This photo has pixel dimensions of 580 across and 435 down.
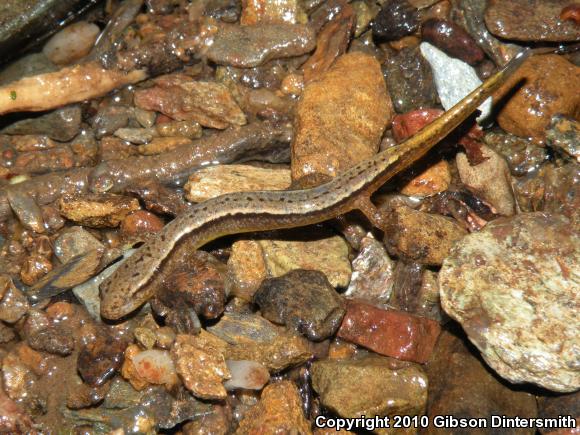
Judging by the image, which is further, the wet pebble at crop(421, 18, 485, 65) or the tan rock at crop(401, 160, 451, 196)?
the wet pebble at crop(421, 18, 485, 65)

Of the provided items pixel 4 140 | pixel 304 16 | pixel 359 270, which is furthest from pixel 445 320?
pixel 4 140

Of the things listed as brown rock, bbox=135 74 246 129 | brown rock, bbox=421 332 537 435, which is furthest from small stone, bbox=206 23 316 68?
brown rock, bbox=421 332 537 435

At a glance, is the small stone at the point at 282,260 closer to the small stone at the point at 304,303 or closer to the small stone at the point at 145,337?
the small stone at the point at 304,303

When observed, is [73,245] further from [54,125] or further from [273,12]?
[273,12]

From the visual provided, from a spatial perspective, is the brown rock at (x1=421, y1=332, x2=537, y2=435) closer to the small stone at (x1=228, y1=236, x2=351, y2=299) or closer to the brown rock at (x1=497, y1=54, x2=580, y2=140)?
the small stone at (x1=228, y1=236, x2=351, y2=299)

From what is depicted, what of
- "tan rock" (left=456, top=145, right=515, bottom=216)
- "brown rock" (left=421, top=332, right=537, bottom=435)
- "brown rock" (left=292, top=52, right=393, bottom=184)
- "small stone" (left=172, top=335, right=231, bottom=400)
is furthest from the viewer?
"brown rock" (left=292, top=52, right=393, bottom=184)

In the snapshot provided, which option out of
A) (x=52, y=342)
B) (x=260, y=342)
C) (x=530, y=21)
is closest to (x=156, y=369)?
(x=260, y=342)
